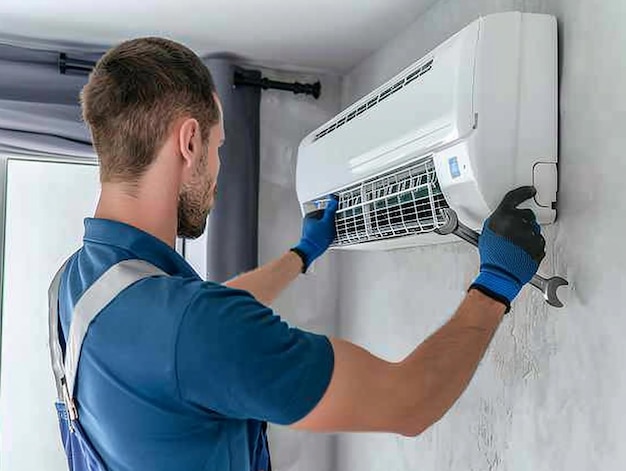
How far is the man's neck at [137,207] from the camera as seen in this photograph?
→ 3.60 feet

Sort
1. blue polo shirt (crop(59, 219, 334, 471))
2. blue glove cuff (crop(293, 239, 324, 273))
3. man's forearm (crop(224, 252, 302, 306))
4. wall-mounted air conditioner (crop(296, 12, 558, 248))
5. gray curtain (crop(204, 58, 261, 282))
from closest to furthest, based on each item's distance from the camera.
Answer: blue polo shirt (crop(59, 219, 334, 471)), wall-mounted air conditioner (crop(296, 12, 558, 248)), man's forearm (crop(224, 252, 302, 306)), blue glove cuff (crop(293, 239, 324, 273)), gray curtain (crop(204, 58, 261, 282))

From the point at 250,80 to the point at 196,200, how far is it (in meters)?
1.19

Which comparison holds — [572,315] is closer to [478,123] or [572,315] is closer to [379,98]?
[478,123]

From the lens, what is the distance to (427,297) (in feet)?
5.87

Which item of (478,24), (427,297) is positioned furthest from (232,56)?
(478,24)

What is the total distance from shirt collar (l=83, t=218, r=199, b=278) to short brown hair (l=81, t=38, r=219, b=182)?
0.07 m

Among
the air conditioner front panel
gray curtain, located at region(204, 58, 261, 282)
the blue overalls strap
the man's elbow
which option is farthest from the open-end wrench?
gray curtain, located at region(204, 58, 261, 282)

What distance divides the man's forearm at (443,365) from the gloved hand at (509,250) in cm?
4

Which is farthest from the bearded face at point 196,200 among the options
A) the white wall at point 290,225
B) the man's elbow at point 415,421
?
the white wall at point 290,225

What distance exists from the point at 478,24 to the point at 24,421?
1874 millimetres

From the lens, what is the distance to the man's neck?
1.10m

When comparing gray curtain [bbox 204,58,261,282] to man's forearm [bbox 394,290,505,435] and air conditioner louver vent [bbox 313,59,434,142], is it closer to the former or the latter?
air conditioner louver vent [bbox 313,59,434,142]

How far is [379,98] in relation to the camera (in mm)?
1564

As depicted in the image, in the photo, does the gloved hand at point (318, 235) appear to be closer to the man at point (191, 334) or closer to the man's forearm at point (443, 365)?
the man at point (191, 334)
